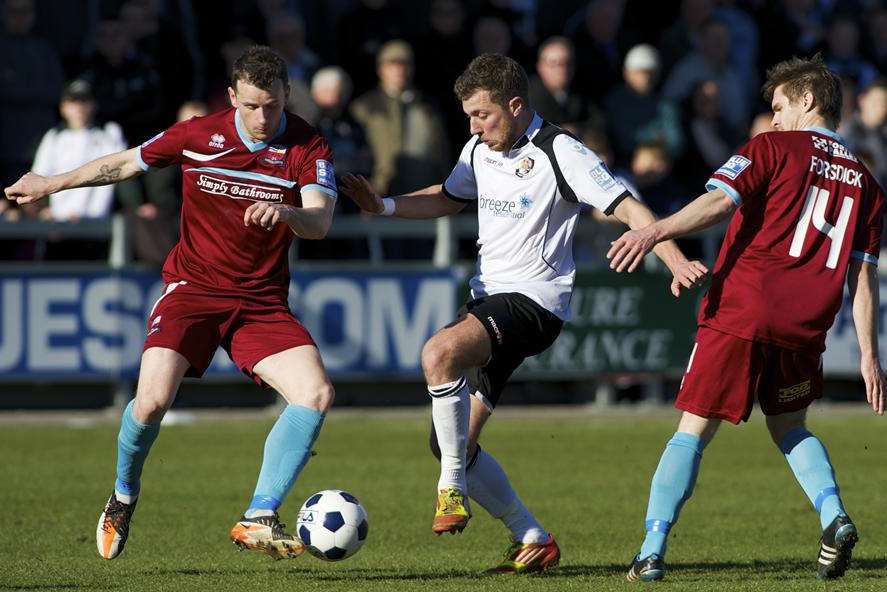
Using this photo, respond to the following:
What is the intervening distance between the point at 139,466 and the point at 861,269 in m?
3.45

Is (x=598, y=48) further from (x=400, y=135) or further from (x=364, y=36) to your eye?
(x=400, y=135)

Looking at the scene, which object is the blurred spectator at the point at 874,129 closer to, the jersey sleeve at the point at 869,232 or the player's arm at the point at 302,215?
the jersey sleeve at the point at 869,232

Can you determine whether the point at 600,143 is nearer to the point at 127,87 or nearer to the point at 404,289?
the point at 404,289

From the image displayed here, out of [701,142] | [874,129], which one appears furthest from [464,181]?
[874,129]

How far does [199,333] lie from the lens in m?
7.59

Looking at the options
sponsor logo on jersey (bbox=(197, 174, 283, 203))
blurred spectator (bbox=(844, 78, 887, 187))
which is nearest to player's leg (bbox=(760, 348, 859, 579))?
sponsor logo on jersey (bbox=(197, 174, 283, 203))

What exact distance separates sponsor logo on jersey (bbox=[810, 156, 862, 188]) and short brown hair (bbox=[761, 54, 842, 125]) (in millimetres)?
240

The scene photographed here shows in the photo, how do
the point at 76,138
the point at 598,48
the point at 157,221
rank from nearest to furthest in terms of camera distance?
the point at 76,138 → the point at 157,221 → the point at 598,48

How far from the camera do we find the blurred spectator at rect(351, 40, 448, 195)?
46.6ft

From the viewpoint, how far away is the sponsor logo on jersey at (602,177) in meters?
7.23

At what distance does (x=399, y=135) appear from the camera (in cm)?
1423

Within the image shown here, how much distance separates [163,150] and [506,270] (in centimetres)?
174

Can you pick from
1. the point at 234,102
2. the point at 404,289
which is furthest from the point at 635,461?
the point at 234,102

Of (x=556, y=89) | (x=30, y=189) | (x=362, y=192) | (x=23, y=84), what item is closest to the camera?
(x=30, y=189)
